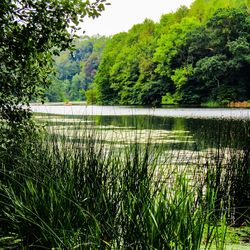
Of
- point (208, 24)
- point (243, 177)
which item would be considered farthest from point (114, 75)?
point (243, 177)

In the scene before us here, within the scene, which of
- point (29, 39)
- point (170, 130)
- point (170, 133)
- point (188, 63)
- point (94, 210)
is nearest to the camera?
point (94, 210)

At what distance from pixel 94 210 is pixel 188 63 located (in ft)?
183

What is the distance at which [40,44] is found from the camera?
4.29m

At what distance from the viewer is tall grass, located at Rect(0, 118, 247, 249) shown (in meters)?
3.05

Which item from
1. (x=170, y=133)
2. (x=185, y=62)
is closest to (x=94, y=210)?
(x=170, y=133)

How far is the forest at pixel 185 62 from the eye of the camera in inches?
1982

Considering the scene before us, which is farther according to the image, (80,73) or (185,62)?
(80,73)

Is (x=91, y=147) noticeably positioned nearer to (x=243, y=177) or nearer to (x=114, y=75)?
(x=243, y=177)

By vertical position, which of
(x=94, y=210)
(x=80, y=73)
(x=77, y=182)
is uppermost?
(x=80, y=73)

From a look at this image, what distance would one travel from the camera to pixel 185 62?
58.2m

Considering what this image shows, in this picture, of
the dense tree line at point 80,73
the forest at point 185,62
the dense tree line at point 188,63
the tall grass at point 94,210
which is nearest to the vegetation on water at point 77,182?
the tall grass at point 94,210

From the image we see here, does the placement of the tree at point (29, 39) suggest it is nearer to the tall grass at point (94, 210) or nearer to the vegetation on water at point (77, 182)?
the vegetation on water at point (77, 182)

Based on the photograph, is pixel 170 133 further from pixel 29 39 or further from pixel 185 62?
pixel 185 62

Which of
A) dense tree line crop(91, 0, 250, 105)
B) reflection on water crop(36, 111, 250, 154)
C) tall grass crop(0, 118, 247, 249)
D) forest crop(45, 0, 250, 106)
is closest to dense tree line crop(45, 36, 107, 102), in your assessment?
forest crop(45, 0, 250, 106)
